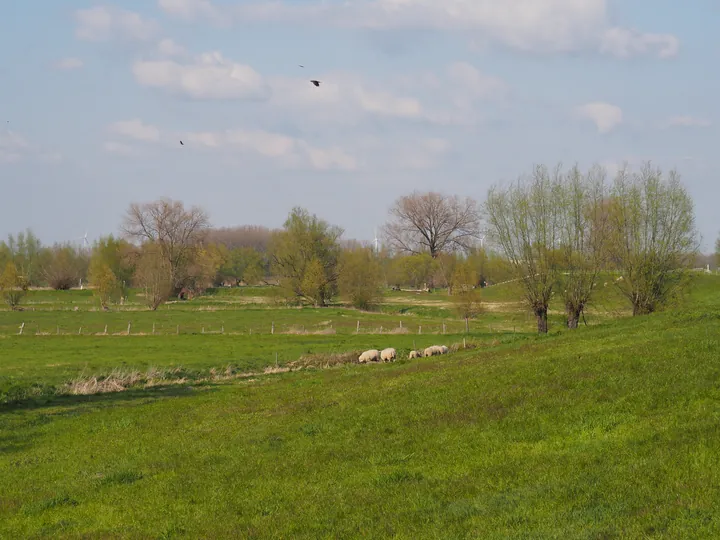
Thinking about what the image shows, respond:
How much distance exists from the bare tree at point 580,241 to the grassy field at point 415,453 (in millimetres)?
23281

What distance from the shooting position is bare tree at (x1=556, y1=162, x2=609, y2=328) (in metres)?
55.8

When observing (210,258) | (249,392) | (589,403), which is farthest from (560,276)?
(210,258)

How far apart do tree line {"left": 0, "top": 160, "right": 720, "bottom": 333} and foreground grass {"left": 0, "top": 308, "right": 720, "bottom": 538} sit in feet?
97.6

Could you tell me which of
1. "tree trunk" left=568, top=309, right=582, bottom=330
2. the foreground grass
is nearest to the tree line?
"tree trunk" left=568, top=309, right=582, bottom=330

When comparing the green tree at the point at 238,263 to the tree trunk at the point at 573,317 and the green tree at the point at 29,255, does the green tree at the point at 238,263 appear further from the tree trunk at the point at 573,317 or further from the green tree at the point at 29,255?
the tree trunk at the point at 573,317

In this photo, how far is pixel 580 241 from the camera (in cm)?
5719

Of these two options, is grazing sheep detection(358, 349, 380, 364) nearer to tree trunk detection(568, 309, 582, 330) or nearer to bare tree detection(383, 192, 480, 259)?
tree trunk detection(568, 309, 582, 330)

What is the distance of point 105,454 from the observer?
67.5 feet

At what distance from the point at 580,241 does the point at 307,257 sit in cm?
6310

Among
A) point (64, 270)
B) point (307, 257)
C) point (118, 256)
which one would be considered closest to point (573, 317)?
point (307, 257)

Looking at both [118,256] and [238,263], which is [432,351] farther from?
[238,263]

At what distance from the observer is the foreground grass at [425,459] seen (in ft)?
37.6

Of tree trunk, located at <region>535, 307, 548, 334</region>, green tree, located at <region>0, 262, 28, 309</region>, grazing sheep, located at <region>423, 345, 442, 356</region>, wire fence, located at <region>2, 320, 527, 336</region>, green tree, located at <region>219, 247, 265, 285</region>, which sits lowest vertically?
wire fence, located at <region>2, 320, 527, 336</region>

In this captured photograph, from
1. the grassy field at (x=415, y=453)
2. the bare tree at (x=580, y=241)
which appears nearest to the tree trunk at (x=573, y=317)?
the bare tree at (x=580, y=241)
